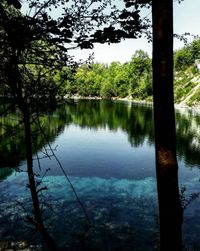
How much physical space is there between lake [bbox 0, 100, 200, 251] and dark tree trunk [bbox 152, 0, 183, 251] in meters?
1.56

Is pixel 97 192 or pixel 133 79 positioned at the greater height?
pixel 133 79

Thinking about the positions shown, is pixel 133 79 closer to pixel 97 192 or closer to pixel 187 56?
pixel 187 56

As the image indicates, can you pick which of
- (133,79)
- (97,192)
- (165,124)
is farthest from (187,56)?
(165,124)

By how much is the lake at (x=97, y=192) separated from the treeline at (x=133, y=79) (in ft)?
312

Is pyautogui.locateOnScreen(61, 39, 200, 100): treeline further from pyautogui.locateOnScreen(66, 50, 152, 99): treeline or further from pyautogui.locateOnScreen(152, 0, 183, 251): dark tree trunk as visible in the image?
Result: pyautogui.locateOnScreen(152, 0, 183, 251): dark tree trunk

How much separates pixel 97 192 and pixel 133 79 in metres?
136

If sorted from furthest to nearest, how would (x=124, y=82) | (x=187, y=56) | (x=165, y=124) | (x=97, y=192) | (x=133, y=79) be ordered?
(x=124, y=82) → (x=133, y=79) → (x=187, y=56) → (x=97, y=192) → (x=165, y=124)

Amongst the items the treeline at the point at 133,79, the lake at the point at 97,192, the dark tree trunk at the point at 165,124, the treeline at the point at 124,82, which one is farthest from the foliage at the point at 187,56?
the dark tree trunk at the point at 165,124

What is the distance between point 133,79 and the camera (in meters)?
154

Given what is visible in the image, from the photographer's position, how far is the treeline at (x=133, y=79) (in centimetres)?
14250

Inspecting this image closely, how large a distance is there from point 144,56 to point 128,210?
15257 cm

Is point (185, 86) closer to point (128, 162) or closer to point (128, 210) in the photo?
point (128, 162)

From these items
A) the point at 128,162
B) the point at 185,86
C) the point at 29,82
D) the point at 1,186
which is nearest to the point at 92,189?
the point at 1,186

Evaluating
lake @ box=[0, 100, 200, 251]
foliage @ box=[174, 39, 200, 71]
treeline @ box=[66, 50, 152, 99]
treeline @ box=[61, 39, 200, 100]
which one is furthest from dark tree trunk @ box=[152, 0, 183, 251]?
foliage @ box=[174, 39, 200, 71]
